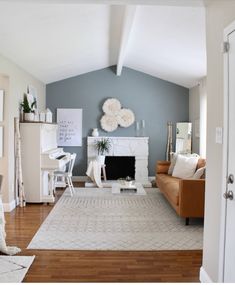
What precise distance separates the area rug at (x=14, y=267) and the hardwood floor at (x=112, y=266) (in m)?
0.06

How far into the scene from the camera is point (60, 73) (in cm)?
716

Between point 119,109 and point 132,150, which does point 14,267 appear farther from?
point 119,109

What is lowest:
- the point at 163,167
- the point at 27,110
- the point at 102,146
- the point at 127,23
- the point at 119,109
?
the point at 163,167

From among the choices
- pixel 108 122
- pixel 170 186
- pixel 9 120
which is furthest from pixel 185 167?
pixel 9 120

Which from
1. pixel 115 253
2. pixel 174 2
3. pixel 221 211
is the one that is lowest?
pixel 115 253

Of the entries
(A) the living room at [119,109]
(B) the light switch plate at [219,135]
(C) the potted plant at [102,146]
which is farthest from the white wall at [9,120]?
(B) the light switch plate at [219,135]

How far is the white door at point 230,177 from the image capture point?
2012 mm

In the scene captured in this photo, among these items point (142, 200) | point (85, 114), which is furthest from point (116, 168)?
point (142, 200)

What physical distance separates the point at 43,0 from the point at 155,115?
5838mm

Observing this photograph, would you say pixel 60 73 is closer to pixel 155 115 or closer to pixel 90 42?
pixel 90 42

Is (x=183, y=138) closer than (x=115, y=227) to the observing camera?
No

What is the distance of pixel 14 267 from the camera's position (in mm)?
2875

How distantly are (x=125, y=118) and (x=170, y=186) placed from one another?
3298 millimetres

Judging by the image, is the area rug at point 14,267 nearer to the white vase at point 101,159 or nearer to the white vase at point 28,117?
the white vase at point 28,117
